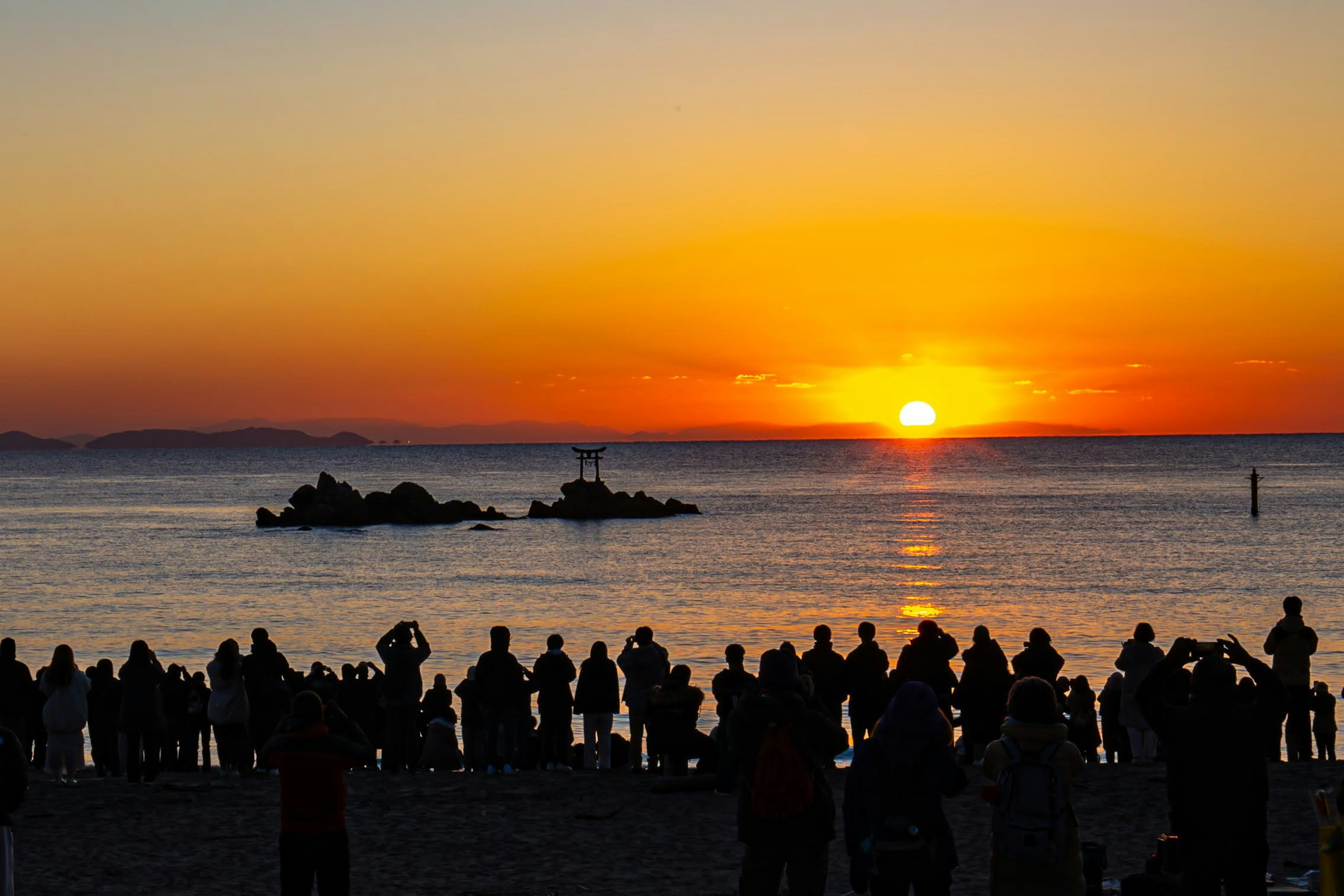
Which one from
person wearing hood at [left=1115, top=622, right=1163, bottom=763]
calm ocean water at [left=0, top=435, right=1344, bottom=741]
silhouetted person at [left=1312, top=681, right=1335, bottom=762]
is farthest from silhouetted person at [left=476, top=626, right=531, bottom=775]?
calm ocean water at [left=0, top=435, right=1344, bottom=741]

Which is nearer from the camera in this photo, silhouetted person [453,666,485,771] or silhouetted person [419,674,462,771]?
silhouetted person [453,666,485,771]

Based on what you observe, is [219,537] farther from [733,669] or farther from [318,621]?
[733,669]

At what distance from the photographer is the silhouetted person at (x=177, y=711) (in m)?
15.1

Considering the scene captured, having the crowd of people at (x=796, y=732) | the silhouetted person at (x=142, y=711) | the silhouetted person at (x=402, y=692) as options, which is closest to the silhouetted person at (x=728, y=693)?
the crowd of people at (x=796, y=732)

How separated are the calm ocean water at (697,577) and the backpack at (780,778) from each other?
2063 cm

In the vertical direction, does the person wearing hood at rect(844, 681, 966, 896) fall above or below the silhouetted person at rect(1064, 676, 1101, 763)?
above

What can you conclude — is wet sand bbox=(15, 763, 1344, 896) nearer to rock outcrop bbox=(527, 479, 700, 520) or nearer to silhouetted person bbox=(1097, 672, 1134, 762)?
silhouetted person bbox=(1097, 672, 1134, 762)

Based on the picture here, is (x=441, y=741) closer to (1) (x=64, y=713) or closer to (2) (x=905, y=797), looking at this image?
(1) (x=64, y=713)

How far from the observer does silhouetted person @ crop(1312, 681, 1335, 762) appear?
53.2 feet

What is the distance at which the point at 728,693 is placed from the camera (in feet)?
41.0

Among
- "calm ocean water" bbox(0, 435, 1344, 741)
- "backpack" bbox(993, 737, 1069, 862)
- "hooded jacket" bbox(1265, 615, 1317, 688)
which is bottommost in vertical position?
"calm ocean water" bbox(0, 435, 1344, 741)

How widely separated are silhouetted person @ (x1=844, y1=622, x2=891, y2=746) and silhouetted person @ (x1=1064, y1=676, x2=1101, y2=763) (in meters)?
2.26

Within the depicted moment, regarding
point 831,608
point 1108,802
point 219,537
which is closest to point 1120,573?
point 831,608

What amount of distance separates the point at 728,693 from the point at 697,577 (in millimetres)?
41368
